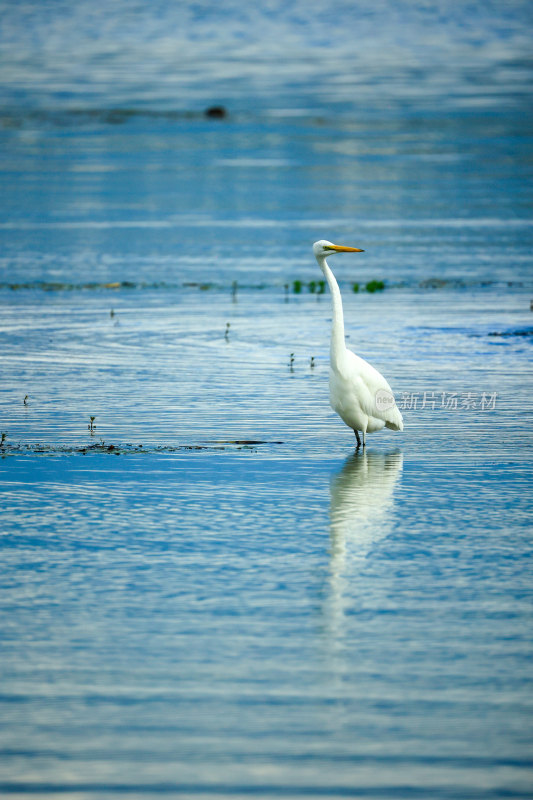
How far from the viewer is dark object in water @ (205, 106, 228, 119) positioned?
64875 mm

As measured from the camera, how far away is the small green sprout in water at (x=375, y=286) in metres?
20.0

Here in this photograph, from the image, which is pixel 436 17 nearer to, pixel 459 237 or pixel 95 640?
pixel 459 237

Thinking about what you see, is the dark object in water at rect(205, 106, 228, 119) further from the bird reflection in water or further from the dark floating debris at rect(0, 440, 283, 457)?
the bird reflection in water

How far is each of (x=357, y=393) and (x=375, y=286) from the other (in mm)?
9501

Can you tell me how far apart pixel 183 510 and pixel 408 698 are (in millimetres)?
3155

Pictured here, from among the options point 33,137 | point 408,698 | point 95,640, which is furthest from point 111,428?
point 33,137

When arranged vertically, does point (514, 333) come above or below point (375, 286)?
below

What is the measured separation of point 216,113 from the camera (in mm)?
65562

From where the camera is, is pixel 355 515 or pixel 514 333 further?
pixel 514 333

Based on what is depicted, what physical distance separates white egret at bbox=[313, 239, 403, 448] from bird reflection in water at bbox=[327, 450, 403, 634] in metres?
0.25

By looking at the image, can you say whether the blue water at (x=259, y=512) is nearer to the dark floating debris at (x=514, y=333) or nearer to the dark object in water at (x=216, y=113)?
the dark floating debris at (x=514, y=333)

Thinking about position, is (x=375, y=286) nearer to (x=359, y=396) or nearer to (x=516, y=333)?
(x=516, y=333)

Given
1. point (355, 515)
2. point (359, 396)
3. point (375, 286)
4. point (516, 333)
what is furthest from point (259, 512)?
point (375, 286)

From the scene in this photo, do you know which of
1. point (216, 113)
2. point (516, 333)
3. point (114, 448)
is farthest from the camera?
point (216, 113)
